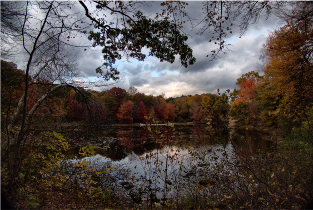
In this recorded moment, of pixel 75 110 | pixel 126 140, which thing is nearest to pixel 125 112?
pixel 126 140

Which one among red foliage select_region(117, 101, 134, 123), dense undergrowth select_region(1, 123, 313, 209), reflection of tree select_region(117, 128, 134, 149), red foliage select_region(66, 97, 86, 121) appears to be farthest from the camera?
red foliage select_region(117, 101, 134, 123)

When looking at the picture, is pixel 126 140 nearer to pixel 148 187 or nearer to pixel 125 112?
pixel 148 187

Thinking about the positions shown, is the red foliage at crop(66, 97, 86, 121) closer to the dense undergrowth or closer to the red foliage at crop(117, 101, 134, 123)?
the dense undergrowth

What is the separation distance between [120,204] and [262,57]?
584 inches

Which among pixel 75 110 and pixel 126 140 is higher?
pixel 75 110

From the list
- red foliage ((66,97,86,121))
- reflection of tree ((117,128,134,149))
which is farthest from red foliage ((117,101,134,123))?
red foliage ((66,97,86,121))

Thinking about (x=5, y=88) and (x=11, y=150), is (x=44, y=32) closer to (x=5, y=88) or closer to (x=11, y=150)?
(x=5, y=88)

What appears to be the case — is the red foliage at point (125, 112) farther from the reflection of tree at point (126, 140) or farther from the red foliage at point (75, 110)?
the red foliage at point (75, 110)

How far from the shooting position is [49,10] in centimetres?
316

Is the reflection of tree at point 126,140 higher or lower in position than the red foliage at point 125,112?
lower

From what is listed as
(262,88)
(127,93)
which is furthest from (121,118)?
(262,88)

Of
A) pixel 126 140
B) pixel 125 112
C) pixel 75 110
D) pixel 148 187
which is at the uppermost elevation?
pixel 125 112

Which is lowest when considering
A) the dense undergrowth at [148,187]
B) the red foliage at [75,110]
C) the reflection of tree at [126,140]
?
the reflection of tree at [126,140]

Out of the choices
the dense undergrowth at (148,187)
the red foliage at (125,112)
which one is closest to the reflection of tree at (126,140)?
the dense undergrowth at (148,187)
